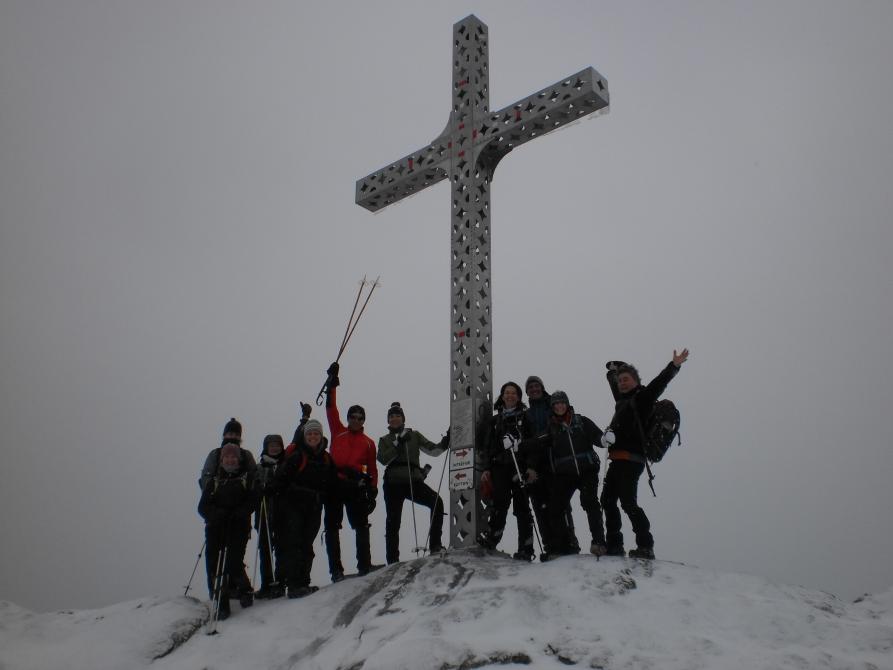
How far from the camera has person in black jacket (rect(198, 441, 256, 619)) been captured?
8.28 metres

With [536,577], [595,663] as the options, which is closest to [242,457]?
[536,577]

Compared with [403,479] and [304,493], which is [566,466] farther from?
[304,493]

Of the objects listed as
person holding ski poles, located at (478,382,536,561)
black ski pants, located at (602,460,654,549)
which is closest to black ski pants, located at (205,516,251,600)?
person holding ski poles, located at (478,382,536,561)

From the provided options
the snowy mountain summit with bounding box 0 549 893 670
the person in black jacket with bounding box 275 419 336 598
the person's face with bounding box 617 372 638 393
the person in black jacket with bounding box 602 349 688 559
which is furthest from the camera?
the person in black jacket with bounding box 275 419 336 598

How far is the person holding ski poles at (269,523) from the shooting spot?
8.60m

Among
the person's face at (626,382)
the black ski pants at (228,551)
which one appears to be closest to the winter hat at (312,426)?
the black ski pants at (228,551)

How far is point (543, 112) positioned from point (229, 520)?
6.42 meters

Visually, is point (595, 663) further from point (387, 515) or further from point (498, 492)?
point (387, 515)

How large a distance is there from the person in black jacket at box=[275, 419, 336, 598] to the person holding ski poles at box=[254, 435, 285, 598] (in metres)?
0.12

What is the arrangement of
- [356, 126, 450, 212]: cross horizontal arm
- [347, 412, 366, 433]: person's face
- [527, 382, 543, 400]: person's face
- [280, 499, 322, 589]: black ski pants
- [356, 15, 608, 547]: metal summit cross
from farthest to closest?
[356, 126, 450, 212]: cross horizontal arm
[347, 412, 366, 433]: person's face
[356, 15, 608, 547]: metal summit cross
[527, 382, 543, 400]: person's face
[280, 499, 322, 589]: black ski pants

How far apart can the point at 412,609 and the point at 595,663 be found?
201 centimetres

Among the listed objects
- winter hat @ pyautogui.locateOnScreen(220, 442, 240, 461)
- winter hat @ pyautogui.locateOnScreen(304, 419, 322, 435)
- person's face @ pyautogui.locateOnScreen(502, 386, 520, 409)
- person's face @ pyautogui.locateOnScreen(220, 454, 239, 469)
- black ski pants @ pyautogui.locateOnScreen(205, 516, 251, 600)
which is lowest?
black ski pants @ pyautogui.locateOnScreen(205, 516, 251, 600)

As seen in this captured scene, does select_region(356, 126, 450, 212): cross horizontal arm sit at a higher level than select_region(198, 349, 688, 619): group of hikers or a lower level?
higher

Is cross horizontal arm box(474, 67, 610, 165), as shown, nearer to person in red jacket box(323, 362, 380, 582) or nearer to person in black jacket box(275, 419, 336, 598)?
person in red jacket box(323, 362, 380, 582)
